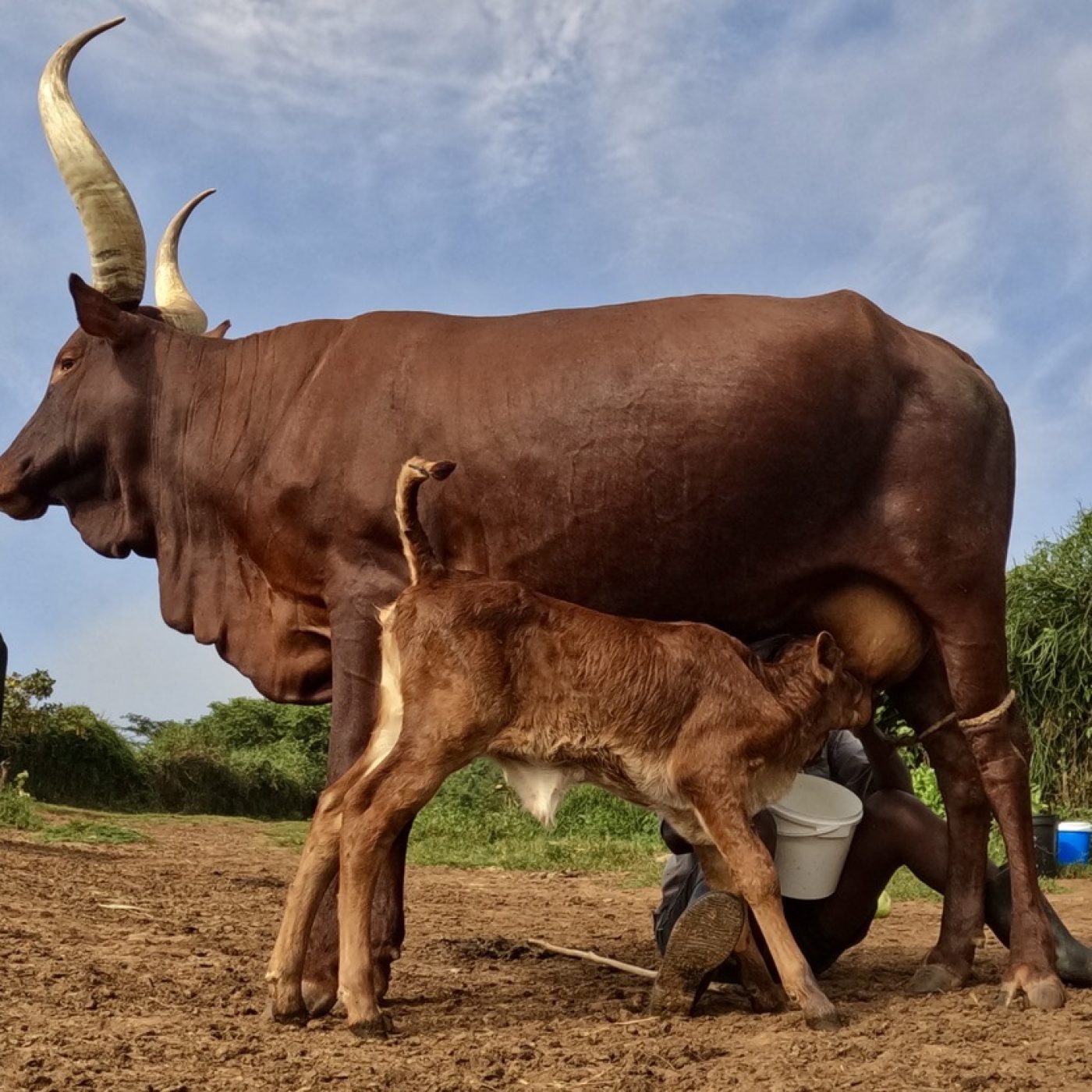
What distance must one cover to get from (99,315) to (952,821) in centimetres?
371

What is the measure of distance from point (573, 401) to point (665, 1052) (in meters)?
2.04

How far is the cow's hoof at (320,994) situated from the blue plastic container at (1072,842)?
9417 mm

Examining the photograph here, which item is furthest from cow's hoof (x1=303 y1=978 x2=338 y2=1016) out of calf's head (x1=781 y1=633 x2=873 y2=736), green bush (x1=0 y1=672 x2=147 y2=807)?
green bush (x1=0 y1=672 x2=147 y2=807)

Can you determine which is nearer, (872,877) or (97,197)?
(872,877)

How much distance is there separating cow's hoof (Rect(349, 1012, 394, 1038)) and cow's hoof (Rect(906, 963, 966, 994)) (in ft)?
6.50

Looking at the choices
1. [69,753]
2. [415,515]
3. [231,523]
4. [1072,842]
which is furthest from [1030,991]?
[69,753]

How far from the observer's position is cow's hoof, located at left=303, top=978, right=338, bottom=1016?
13.9ft

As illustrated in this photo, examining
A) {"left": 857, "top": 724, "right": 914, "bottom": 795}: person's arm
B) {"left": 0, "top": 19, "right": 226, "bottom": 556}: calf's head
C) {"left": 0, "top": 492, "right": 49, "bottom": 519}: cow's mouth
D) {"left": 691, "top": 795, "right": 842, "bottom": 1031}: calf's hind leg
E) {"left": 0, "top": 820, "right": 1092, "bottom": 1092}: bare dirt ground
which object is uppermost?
{"left": 0, "top": 19, "right": 226, "bottom": 556}: calf's head

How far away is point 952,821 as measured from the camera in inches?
197

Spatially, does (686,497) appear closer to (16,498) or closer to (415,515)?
(415,515)

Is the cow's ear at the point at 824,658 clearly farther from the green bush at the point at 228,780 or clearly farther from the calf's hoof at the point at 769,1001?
the green bush at the point at 228,780

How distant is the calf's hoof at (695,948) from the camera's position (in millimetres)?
3861

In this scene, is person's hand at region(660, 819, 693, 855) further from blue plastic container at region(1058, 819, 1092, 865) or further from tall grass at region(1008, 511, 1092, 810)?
tall grass at region(1008, 511, 1092, 810)

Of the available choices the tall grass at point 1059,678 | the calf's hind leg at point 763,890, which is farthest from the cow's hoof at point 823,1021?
the tall grass at point 1059,678
